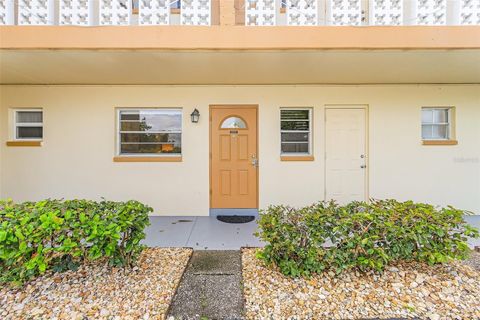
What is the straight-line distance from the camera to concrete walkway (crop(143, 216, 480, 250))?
3.21 m

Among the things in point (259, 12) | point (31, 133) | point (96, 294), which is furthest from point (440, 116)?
point (31, 133)

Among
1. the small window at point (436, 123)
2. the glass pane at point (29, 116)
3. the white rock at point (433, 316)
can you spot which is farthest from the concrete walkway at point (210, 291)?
the small window at point (436, 123)

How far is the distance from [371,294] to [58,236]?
2.95 m

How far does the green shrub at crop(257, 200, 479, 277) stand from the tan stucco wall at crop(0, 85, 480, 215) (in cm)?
227

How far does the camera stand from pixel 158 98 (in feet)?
14.8

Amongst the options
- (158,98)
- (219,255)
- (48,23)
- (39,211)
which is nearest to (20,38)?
(48,23)

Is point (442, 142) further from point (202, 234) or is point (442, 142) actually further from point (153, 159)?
point (153, 159)

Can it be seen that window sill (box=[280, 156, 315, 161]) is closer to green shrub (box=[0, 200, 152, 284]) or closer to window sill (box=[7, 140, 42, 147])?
green shrub (box=[0, 200, 152, 284])

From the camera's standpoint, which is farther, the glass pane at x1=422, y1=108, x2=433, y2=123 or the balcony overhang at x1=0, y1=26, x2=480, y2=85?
the glass pane at x1=422, y1=108, x2=433, y2=123

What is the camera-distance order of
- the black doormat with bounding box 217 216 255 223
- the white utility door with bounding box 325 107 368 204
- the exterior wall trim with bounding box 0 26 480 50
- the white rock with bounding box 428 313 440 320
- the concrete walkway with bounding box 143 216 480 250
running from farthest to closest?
the white utility door with bounding box 325 107 368 204, the black doormat with bounding box 217 216 255 223, the concrete walkway with bounding box 143 216 480 250, the exterior wall trim with bounding box 0 26 480 50, the white rock with bounding box 428 313 440 320

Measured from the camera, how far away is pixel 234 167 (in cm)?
459

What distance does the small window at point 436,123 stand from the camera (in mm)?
4609

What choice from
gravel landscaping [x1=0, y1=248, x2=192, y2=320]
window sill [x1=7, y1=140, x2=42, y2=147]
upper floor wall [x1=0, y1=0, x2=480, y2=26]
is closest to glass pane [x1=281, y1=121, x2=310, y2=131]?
upper floor wall [x1=0, y1=0, x2=480, y2=26]

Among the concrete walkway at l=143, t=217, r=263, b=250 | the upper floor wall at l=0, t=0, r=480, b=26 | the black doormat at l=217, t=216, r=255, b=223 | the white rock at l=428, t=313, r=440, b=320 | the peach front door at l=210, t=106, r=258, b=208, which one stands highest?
the upper floor wall at l=0, t=0, r=480, b=26
